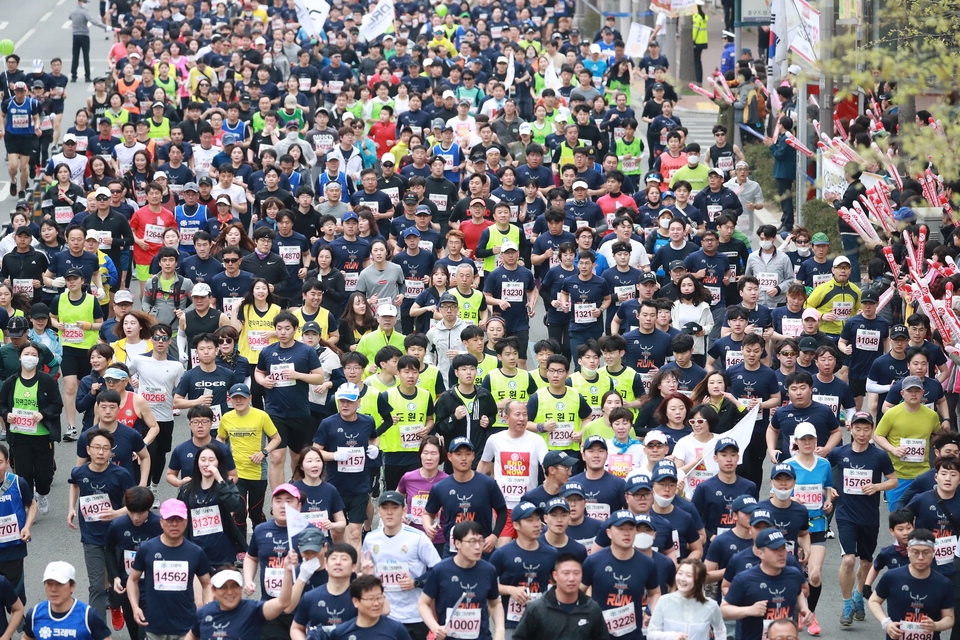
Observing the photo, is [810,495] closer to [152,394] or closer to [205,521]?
[205,521]

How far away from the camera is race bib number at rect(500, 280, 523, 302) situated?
675 inches

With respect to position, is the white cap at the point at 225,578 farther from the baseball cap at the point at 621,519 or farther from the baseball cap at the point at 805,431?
the baseball cap at the point at 805,431

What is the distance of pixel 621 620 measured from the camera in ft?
35.5

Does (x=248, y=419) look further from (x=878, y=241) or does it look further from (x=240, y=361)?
(x=878, y=241)

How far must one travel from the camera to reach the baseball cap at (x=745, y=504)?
37.7 ft

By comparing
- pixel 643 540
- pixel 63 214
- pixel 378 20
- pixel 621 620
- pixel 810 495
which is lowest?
A: pixel 621 620

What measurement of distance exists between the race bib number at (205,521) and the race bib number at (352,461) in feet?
3.92

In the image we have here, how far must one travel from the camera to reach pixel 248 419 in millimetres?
13750

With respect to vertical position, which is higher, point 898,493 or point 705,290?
point 705,290

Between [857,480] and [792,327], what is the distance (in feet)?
10.7

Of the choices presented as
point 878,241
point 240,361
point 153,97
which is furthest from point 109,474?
point 153,97

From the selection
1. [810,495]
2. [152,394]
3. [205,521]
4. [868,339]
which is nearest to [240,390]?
[205,521]

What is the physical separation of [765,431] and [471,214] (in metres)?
5.67

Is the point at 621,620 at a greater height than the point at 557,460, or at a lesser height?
lesser
